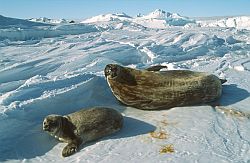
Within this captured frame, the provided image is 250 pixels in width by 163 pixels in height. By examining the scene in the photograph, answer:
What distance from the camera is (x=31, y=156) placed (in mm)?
3229

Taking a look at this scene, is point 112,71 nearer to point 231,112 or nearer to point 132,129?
point 132,129

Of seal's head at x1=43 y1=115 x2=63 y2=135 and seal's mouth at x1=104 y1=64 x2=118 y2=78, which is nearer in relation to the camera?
seal's head at x1=43 y1=115 x2=63 y2=135

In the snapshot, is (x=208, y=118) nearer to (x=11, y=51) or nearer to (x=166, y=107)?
(x=166, y=107)

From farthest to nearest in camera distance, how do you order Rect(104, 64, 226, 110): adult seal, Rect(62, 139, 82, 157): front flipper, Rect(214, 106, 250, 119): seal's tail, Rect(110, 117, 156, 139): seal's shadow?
1. Rect(104, 64, 226, 110): adult seal
2. Rect(214, 106, 250, 119): seal's tail
3. Rect(110, 117, 156, 139): seal's shadow
4. Rect(62, 139, 82, 157): front flipper

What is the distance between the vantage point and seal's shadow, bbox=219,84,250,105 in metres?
4.37

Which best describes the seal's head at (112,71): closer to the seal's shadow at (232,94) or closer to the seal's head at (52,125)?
the seal's head at (52,125)

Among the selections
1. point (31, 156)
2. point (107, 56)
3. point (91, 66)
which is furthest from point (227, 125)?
point (107, 56)

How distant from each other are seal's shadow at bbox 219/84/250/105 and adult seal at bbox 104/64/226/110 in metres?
0.14

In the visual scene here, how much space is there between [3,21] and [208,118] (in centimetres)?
2030

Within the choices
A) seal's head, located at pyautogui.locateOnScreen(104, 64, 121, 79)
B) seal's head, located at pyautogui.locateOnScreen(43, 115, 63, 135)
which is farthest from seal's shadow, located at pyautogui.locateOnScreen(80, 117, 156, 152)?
seal's head, located at pyautogui.locateOnScreen(104, 64, 121, 79)

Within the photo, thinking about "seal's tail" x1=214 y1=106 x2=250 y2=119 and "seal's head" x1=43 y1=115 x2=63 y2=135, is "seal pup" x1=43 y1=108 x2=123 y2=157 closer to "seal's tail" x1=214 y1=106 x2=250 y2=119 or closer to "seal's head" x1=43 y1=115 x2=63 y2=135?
"seal's head" x1=43 y1=115 x2=63 y2=135

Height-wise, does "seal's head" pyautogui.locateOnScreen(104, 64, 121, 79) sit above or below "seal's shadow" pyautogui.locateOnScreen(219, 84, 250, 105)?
above

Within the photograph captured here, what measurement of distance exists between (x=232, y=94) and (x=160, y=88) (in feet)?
3.62

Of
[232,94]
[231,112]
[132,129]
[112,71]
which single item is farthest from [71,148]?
[232,94]
